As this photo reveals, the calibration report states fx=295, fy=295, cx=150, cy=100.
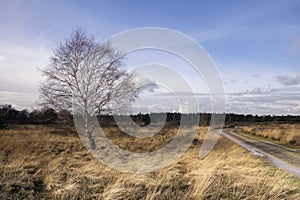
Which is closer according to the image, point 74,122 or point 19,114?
point 74,122

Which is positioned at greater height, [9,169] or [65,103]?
[65,103]

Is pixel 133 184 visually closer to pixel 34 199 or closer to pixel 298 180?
pixel 34 199

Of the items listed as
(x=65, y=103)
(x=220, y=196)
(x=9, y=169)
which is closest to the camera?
(x=220, y=196)

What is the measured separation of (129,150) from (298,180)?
45.4 feet

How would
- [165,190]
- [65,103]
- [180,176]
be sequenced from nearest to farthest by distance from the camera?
[165,190], [180,176], [65,103]

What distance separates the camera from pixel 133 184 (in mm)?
8469

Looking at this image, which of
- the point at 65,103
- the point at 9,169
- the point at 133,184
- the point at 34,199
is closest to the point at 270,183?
the point at 133,184

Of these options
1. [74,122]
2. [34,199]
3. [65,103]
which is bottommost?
[34,199]

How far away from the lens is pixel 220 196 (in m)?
7.65

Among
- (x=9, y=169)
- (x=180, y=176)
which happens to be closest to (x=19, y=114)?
(x=9, y=169)

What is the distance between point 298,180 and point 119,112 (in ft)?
48.5

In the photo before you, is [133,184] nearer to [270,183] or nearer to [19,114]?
[270,183]

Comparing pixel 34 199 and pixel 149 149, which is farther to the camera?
pixel 149 149

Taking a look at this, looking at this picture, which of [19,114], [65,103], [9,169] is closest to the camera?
[9,169]
